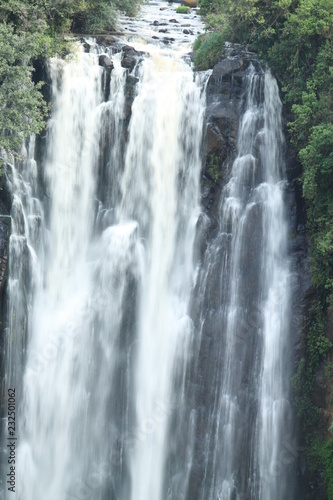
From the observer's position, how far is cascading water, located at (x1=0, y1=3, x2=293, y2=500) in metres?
18.3

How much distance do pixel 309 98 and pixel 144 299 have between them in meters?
9.16

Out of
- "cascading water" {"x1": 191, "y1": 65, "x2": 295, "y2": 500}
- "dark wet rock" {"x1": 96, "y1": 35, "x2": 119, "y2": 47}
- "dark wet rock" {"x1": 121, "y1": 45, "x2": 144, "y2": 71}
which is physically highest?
"dark wet rock" {"x1": 96, "y1": 35, "x2": 119, "y2": 47}

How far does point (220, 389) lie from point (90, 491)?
5.45m

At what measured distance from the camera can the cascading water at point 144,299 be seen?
60.1ft

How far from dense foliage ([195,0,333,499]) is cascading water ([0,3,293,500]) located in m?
0.84

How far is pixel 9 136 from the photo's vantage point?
19.2m

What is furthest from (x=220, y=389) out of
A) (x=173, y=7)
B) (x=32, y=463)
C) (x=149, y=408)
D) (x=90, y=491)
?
(x=173, y=7)

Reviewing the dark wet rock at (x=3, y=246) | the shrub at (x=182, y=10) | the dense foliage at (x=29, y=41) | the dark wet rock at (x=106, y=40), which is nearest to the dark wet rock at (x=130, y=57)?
the dark wet rock at (x=106, y=40)

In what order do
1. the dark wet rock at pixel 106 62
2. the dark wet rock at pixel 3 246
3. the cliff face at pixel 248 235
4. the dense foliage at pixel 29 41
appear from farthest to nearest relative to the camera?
→ the dark wet rock at pixel 106 62
the dark wet rock at pixel 3 246
the dense foliage at pixel 29 41
the cliff face at pixel 248 235

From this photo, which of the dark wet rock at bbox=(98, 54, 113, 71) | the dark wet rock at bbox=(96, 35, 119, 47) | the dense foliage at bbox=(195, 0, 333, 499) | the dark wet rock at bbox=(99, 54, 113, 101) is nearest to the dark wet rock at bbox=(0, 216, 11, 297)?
the dark wet rock at bbox=(99, 54, 113, 101)

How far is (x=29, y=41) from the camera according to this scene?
20.0 metres

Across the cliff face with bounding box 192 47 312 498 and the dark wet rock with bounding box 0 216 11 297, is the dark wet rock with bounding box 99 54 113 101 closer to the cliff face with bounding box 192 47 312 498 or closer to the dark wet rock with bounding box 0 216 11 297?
the cliff face with bounding box 192 47 312 498

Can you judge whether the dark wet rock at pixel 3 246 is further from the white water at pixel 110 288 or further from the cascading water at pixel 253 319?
the cascading water at pixel 253 319

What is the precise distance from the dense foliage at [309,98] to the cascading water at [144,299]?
2.76ft
